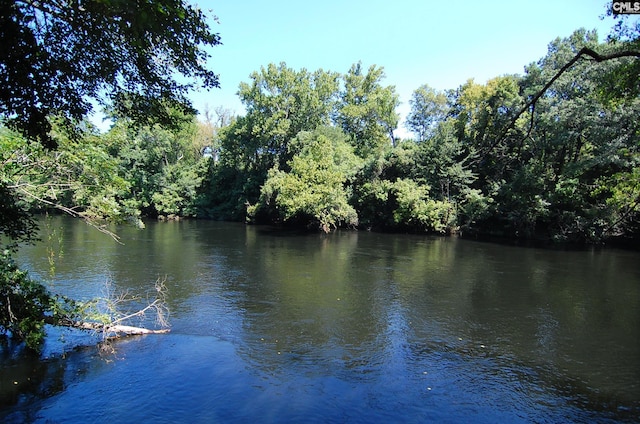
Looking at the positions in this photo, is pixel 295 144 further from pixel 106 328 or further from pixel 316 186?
pixel 106 328

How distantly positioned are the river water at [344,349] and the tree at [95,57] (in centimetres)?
643

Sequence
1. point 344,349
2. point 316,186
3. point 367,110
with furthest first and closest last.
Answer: point 367,110 → point 316,186 → point 344,349

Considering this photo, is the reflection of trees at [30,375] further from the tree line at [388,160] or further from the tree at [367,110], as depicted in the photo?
the tree at [367,110]

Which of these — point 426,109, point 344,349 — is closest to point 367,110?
point 426,109

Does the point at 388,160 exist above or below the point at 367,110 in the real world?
below

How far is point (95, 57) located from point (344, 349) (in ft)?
33.9

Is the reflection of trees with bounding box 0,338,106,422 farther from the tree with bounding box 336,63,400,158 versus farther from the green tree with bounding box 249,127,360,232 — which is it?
the tree with bounding box 336,63,400,158

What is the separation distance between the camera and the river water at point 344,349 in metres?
9.59

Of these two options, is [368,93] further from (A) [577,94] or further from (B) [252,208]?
(A) [577,94]

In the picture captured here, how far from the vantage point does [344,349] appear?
43.0 feet

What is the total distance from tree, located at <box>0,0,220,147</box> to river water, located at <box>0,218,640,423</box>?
6.43 metres

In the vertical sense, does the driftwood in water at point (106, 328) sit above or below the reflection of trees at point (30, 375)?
above

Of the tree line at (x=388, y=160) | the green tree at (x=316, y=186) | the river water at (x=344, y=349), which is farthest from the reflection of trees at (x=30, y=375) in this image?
the green tree at (x=316, y=186)

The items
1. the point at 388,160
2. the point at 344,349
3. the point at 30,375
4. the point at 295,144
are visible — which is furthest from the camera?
the point at 295,144
